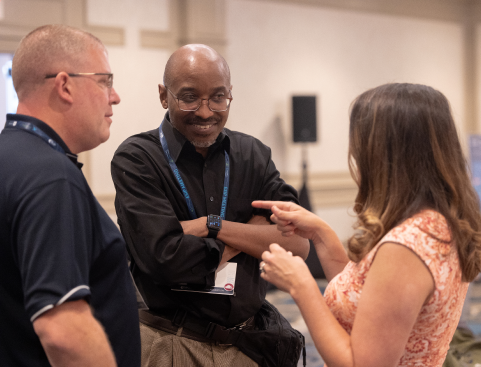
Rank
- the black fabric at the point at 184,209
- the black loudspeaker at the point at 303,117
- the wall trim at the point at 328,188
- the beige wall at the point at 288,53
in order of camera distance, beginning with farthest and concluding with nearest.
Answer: the wall trim at the point at 328,188 < the black loudspeaker at the point at 303,117 < the beige wall at the point at 288,53 < the black fabric at the point at 184,209

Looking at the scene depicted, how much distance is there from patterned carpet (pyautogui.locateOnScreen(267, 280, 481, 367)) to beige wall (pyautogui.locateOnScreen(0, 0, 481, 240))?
74.1 inches

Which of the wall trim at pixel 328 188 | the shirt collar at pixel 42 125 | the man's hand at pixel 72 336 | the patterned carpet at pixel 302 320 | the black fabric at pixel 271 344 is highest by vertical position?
the shirt collar at pixel 42 125

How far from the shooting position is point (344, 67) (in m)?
7.15

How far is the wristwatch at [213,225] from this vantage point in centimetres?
172

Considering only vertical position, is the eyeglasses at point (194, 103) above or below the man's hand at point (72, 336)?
above

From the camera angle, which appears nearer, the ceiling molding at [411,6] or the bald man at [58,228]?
the bald man at [58,228]

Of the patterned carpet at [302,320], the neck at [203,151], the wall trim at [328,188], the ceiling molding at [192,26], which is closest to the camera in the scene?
the neck at [203,151]

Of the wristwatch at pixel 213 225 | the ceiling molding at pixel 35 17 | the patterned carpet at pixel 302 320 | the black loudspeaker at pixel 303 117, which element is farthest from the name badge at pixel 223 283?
the black loudspeaker at pixel 303 117

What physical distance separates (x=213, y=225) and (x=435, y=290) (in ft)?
2.65

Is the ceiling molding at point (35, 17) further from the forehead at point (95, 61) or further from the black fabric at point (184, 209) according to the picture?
Result: the forehead at point (95, 61)

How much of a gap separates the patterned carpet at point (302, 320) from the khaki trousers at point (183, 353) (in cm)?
212

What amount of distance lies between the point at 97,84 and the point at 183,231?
0.64 m

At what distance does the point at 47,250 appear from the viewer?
39.4 inches

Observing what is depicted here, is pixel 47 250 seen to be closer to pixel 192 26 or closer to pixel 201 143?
pixel 201 143
